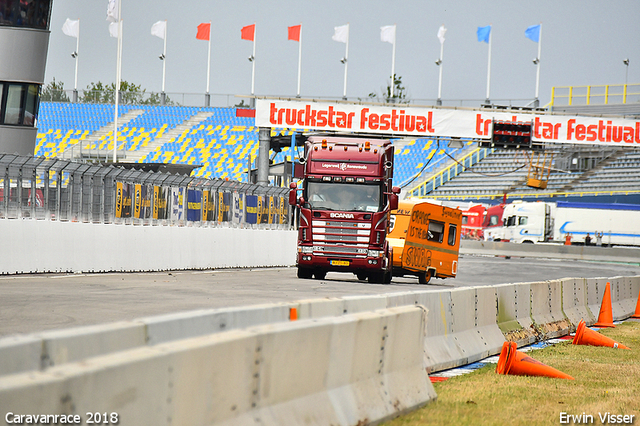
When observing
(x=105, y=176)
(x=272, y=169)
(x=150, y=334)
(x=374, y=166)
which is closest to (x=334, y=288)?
(x=374, y=166)

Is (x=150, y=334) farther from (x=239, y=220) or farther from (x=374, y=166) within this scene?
(x=239, y=220)

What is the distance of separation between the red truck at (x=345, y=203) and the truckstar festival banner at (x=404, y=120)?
1929 cm

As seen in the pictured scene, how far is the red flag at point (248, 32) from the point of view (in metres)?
65.1

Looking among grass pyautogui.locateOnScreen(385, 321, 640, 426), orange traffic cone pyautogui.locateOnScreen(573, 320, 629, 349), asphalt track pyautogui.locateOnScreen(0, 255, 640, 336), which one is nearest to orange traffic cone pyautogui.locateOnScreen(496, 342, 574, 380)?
grass pyautogui.locateOnScreen(385, 321, 640, 426)

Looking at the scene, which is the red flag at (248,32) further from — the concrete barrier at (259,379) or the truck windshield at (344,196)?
the concrete barrier at (259,379)

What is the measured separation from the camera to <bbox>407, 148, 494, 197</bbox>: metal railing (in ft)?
209

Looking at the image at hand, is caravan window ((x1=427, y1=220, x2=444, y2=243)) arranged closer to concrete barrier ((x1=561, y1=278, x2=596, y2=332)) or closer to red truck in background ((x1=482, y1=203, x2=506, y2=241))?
concrete barrier ((x1=561, y1=278, x2=596, y2=332))

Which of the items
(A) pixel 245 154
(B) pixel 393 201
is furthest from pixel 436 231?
(A) pixel 245 154

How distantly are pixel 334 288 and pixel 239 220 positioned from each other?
8.78m

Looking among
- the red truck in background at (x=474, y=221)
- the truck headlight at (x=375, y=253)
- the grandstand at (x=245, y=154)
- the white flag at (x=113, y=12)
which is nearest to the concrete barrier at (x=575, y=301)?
the truck headlight at (x=375, y=253)

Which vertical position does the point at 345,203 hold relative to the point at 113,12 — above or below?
below

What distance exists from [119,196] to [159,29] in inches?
1966

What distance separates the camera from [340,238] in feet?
78.2

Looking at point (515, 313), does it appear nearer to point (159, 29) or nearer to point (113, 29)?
point (113, 29)
